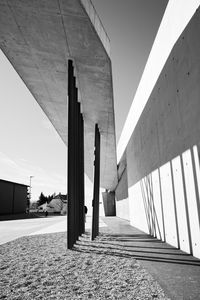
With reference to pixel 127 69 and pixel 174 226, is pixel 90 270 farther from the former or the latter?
pixel 127 69

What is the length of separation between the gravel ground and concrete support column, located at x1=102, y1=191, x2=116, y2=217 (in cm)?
2887

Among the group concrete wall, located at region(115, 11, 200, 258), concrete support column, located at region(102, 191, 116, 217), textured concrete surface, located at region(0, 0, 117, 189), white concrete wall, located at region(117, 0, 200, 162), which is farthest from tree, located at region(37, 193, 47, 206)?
white concrete wall, located at region(117, 0, 200, 162)

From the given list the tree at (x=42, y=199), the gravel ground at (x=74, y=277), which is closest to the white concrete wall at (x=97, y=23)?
the gravel ground at (x=74, y=277)

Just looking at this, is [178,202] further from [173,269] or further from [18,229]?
[18,229]

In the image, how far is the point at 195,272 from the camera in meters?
3.80

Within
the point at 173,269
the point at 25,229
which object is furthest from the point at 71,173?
the point at 25,229

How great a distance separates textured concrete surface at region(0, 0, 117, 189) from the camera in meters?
4.90

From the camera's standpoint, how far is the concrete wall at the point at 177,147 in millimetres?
4832

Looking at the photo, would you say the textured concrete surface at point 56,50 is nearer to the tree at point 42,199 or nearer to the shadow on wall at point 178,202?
the shadow on wall at point 178,202

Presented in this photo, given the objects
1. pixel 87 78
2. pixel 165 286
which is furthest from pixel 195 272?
pixel 87 78

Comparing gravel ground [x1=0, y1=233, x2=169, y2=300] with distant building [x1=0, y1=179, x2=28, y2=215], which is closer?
gravel ground [x1=0, y1=233, x2=169, y2=300]

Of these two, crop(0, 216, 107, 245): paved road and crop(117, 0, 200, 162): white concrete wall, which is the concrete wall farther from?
crop(0, 216, 107, 245): paved road

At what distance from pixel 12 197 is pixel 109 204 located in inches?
615

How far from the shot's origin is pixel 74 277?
366 centimetres
